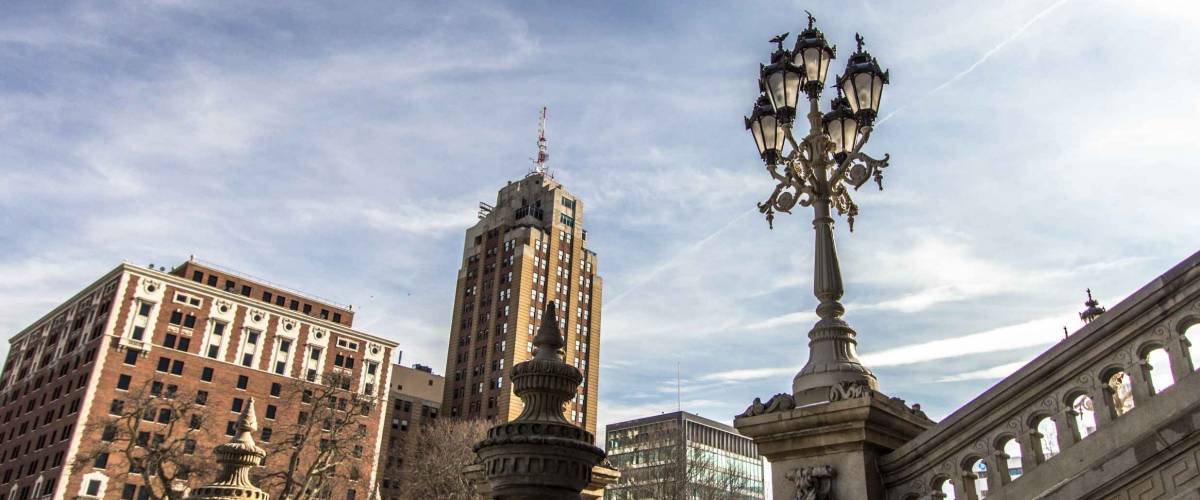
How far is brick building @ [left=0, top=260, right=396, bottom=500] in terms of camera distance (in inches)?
2724

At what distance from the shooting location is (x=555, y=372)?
607cm

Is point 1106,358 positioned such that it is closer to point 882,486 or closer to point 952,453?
point 952,453

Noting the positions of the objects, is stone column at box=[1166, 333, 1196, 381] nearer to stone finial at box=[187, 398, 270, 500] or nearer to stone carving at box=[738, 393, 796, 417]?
stone carving at box=[738, 393, 796, 417]

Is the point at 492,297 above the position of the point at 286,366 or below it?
above

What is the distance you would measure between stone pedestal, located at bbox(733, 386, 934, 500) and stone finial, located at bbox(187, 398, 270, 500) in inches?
213

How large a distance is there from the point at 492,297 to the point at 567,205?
18.9 meters

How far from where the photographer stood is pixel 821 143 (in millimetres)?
8891

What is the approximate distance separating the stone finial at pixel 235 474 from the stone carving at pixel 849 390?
594 centimetres

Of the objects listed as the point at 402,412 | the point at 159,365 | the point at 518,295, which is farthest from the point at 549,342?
the point at 402,412

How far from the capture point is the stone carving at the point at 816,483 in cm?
657

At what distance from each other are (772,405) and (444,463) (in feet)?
172

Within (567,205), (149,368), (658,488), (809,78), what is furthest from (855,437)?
(567,205)

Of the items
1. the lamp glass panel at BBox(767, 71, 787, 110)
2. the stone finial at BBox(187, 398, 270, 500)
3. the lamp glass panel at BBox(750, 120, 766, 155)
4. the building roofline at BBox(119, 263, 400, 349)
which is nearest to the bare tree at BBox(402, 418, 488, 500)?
the building roofline at BBox(119, 263, 400, 349)

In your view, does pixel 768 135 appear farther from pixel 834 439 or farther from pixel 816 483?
pixel 816 483
